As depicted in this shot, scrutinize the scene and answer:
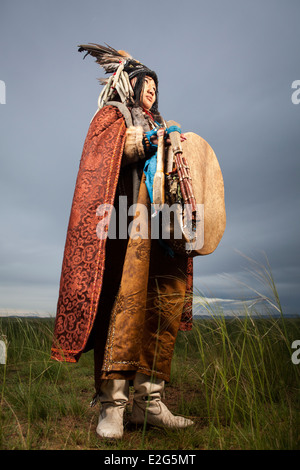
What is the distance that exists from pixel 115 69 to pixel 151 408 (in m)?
2.70

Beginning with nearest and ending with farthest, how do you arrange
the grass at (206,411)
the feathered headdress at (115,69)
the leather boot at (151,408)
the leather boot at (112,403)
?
the grass at (206,411) < the leather boot at (112,403) < the leather boot at (151,408) < the feathered headdress at (115,69)

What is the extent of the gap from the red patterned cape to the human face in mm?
455

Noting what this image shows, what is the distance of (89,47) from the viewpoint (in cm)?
311

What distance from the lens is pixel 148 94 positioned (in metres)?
2.85

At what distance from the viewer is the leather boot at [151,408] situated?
2268mm

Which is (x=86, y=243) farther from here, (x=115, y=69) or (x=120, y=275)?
(x=115, y=69)

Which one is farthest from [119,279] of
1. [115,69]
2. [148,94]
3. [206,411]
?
[115,69]

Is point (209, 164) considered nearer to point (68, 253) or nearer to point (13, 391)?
point (68, 253)

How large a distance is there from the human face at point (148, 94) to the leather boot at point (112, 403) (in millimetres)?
2088

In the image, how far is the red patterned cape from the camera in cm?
212

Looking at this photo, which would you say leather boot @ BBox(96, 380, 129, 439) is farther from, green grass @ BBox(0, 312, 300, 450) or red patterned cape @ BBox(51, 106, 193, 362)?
red patterned cape @ BBox(51, 106, 193, 362)

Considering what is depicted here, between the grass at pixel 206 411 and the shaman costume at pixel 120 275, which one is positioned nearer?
the grass at pixel 206 411

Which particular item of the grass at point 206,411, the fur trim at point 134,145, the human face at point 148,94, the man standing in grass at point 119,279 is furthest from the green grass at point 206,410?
the human face at point 148,94

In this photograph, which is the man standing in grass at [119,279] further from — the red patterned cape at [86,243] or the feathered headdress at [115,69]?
the feathered headdress at [115,69]
